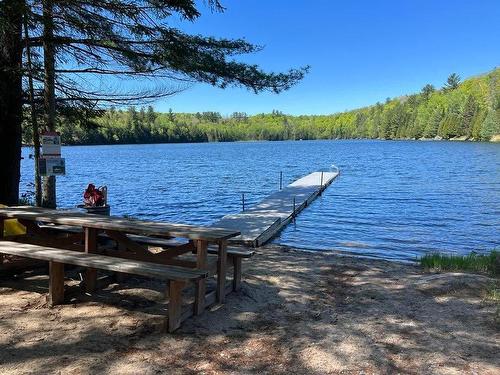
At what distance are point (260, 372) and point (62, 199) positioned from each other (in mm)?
19810

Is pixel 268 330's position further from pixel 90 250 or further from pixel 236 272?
pixel 90 250

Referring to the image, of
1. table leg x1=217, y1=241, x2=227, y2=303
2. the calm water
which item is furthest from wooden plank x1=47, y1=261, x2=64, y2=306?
the calm water

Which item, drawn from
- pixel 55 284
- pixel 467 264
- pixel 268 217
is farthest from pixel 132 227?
pixel 268 217

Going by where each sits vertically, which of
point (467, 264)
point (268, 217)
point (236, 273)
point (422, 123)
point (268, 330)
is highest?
point (422, 123)

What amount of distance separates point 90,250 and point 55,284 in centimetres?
55

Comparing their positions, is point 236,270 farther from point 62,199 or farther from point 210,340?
point 62,199

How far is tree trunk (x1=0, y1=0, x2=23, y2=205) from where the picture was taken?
6.27m

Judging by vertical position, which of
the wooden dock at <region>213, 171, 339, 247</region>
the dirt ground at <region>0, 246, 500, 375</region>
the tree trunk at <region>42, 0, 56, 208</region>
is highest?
the tree trunk at <region>42, 0, 56, 208</region>

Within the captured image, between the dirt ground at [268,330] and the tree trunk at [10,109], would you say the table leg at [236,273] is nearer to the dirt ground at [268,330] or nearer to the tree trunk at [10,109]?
the dirt ground at [268,330]

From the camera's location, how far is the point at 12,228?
6.02 metres

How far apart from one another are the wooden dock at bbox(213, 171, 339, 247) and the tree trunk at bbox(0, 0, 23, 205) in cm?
432

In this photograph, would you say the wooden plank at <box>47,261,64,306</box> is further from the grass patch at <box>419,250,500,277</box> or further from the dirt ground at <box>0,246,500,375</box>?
the grass patch at <box>419,250,500,277</box>

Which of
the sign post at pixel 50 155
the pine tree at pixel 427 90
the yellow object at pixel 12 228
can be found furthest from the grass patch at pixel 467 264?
the pine tree at pixel 427 90

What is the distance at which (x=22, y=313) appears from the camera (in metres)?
4.34
